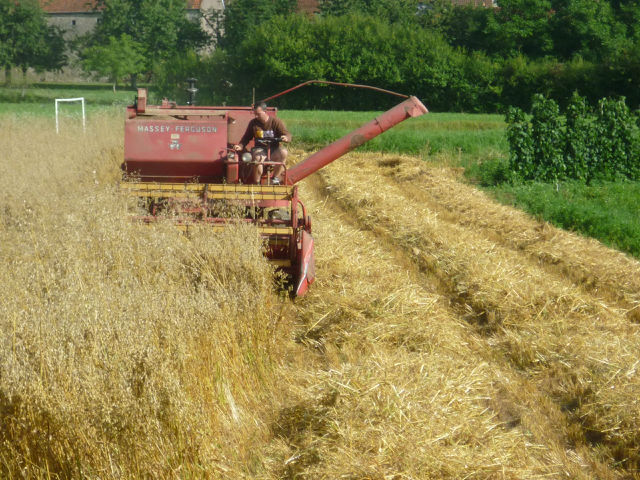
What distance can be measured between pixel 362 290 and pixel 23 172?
5.42 meters

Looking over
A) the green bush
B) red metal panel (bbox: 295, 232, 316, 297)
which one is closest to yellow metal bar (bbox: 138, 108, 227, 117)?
red metal panel (bbox: 295, 232, 316, 297)

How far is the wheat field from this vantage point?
3500 mm

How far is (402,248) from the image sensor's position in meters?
9.82

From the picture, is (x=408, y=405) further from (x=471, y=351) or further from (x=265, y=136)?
(x=265, y=136)

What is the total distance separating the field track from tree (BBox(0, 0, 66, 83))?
5156cm

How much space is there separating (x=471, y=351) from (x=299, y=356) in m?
1.38

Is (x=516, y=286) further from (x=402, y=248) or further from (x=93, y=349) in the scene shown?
(x=93, y=349)

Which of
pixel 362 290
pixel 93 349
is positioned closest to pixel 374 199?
pixel 362 290

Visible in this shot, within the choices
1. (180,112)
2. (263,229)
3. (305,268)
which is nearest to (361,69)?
(180,112)

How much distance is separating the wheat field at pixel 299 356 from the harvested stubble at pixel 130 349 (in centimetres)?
1

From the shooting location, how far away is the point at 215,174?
352 inches

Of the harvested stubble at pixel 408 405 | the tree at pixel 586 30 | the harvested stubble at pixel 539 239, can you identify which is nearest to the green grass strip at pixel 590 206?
the harvested stubble at pixel 539 239

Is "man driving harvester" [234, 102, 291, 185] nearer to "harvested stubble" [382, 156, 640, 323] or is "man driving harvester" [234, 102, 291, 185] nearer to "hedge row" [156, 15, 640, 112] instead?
"harvested stubble" [382, 156, 640, 323]

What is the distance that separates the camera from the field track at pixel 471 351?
414 centimetres
